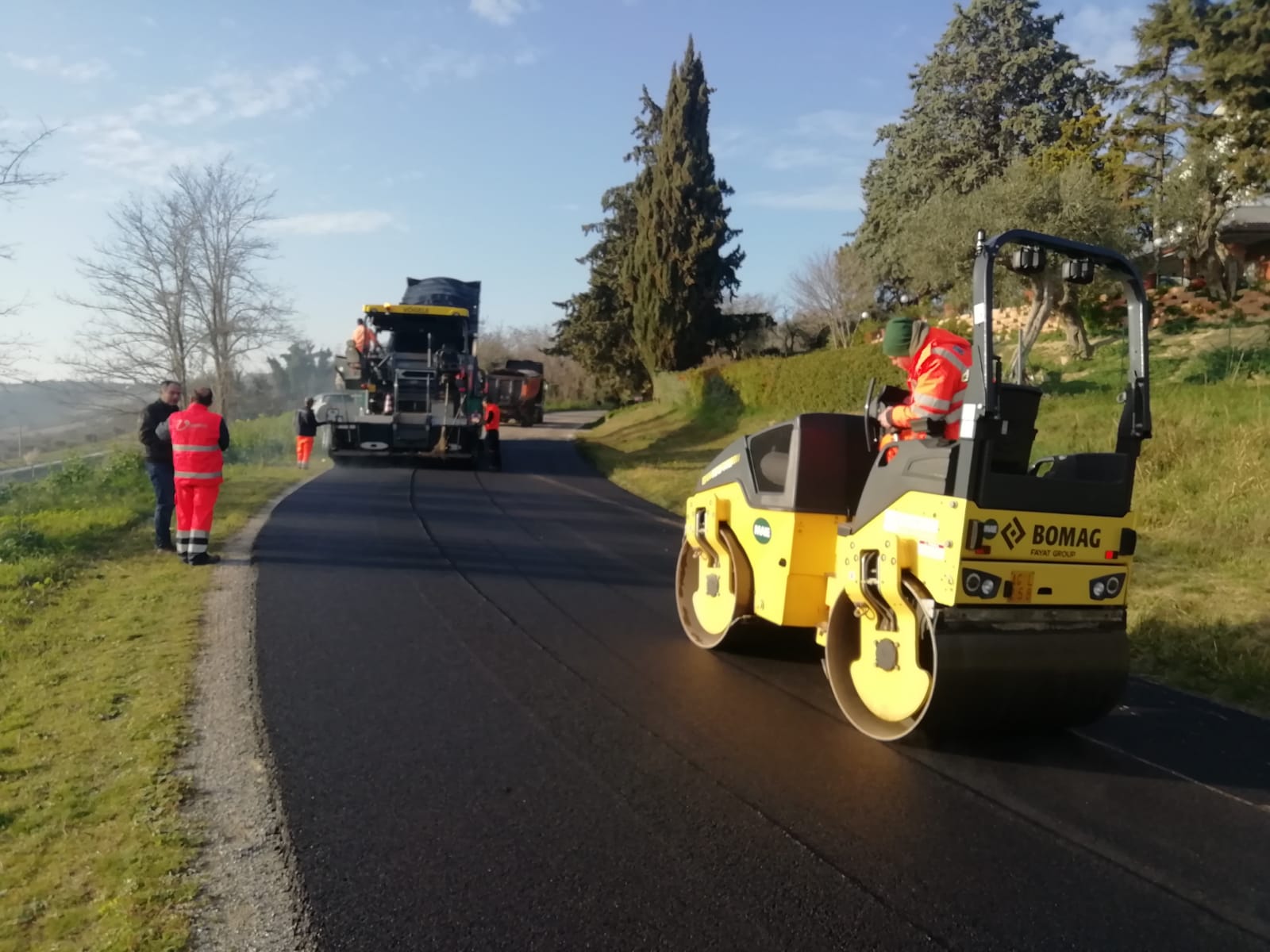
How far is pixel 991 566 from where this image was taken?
175 inches

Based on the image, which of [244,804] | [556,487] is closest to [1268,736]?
[244,804]

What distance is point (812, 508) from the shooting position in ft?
18.6

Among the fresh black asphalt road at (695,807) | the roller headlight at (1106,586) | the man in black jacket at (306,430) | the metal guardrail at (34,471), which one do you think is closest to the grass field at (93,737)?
the fresh black asphalt road at (695,807)

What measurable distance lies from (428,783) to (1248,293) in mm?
23542

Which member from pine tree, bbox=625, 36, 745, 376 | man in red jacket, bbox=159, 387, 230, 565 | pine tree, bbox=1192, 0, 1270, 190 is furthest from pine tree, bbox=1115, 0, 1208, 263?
man in red jacket, bbox=159, 387, 230, 565

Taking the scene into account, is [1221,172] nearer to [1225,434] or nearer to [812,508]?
[1225,434]

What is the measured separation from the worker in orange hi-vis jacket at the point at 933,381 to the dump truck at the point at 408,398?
1518 centimetres

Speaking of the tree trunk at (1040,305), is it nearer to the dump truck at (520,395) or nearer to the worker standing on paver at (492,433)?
the worker standing on paver at (492,433)

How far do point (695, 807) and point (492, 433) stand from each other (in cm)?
1655

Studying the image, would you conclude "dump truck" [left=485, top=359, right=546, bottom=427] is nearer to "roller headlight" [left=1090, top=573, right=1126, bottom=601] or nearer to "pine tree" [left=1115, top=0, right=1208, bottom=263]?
"pine tree" [left=1115, top=0, right=1208, bottom=263]

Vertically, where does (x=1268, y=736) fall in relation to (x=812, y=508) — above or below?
below

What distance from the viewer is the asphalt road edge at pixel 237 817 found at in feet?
10.7

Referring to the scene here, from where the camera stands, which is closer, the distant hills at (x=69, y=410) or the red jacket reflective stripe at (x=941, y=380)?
the red jacket reflective stripe at (x=941, y=380)

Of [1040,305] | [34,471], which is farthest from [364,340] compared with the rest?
[1040,305]
